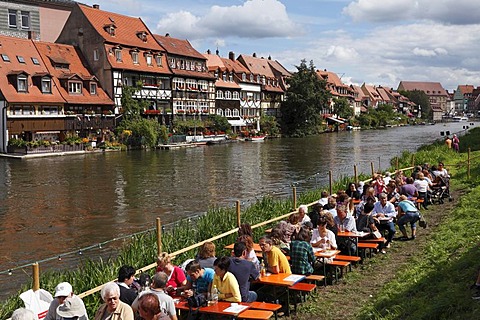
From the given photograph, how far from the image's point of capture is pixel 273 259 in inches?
354

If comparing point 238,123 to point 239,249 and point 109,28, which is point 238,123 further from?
point 239,249

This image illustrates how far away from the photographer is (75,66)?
57312mm

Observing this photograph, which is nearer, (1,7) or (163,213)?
(163,213)

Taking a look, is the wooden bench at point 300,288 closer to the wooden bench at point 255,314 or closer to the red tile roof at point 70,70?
the wooden bench at point 255,314

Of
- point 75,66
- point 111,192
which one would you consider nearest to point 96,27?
point 75,66

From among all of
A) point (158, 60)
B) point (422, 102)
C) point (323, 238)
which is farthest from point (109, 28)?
point (422, 102)

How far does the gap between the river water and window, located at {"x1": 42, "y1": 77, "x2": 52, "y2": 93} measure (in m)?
8.23

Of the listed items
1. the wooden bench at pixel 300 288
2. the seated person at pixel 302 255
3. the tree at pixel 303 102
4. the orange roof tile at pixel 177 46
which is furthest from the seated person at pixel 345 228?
the tree at pixel 303 102

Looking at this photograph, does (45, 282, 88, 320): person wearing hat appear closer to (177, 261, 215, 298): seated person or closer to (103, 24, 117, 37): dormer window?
(177, 261, 215, 298): seated person

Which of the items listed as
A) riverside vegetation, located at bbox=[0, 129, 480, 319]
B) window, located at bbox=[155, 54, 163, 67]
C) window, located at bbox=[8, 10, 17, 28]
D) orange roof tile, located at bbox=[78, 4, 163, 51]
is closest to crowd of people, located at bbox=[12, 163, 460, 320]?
riverside vegetation, located at bbox=[0, 129, 480, 319]

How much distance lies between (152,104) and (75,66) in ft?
33.7

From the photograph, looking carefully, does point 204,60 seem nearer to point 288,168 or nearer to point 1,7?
point 1,7

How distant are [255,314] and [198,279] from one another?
101 cm

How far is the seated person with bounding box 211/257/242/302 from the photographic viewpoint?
768 cm
